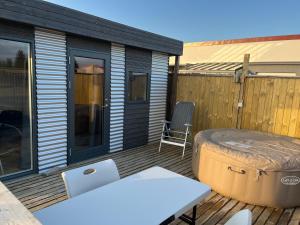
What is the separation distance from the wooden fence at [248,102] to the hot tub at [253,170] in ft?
3.01

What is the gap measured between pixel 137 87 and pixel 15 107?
237 cm

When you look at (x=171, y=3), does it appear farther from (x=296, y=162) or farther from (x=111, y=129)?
(x=296, y=162)

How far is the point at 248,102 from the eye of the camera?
4551 mm

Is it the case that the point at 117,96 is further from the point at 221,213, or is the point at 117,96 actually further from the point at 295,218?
the point at 295,218

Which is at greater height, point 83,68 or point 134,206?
point 83,68

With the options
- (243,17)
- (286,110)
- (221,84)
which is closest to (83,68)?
(221,84)

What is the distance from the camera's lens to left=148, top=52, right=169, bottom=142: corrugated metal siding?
523cm

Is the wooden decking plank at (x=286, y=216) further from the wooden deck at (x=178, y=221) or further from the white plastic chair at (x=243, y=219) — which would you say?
the white plastic chair at (x=243, y=219)

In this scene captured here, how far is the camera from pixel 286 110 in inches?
163

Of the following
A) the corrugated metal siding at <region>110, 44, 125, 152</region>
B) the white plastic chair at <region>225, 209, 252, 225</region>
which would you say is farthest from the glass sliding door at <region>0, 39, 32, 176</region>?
the white plastic chair at <region>225, 209, 252, 225</region>

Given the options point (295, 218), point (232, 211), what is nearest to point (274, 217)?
point (295, 218)

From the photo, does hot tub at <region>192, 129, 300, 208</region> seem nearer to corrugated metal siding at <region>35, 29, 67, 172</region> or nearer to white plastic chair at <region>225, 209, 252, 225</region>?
white plastic chair at <region>225, 209, 252, 225</region>

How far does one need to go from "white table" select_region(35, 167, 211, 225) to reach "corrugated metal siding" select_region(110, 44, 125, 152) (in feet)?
9.31

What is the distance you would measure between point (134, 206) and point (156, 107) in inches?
163
